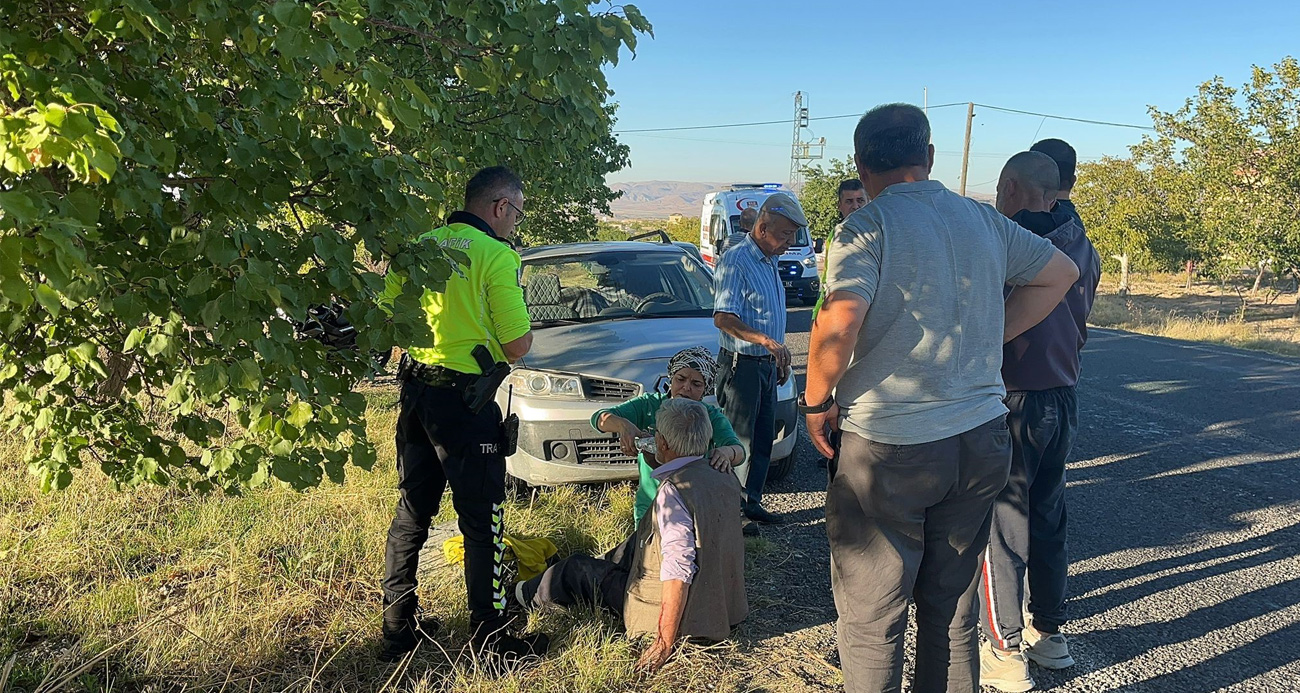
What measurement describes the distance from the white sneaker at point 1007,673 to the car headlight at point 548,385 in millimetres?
2580

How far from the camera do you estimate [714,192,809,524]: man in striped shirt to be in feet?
14.4

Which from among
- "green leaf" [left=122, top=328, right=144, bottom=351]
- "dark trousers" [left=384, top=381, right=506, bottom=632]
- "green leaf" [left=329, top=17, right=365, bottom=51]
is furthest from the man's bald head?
"green leaf" [left=122, top=328, right=144, bottom=351]

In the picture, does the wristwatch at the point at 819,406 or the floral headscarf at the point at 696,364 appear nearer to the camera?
the wristwatch at the point at 819,406

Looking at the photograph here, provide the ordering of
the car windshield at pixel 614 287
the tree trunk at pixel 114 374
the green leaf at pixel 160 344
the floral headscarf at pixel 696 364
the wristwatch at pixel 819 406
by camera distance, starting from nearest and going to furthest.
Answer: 1. the green leaf at pixel 160 344
2. the wristwatch at pixel 819 406
3. the tree trunk at pixel 114 374
4. the floral headscarf at pixel 696 364
5. the car windshield at pixel 614 287

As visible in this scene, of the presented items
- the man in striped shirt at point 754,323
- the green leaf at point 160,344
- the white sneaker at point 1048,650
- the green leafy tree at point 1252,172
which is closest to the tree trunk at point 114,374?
the green leaf at point 160,344

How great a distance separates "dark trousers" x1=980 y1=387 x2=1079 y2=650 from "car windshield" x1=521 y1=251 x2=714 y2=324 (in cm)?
302

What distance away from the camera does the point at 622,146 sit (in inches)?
419

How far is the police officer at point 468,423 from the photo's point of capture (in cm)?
293

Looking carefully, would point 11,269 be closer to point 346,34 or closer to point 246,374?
point 246,374

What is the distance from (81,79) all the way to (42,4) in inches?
21.2

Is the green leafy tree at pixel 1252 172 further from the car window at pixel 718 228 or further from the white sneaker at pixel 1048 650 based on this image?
the white sneaker at pixel 1048 650

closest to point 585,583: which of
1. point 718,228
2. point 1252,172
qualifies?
point 718,228

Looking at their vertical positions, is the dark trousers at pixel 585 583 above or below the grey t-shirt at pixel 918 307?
below

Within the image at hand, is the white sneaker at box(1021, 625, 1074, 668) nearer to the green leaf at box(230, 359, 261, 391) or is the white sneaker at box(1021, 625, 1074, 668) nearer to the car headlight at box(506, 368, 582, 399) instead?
the car headlight at box(506, 368, 582, 399)
